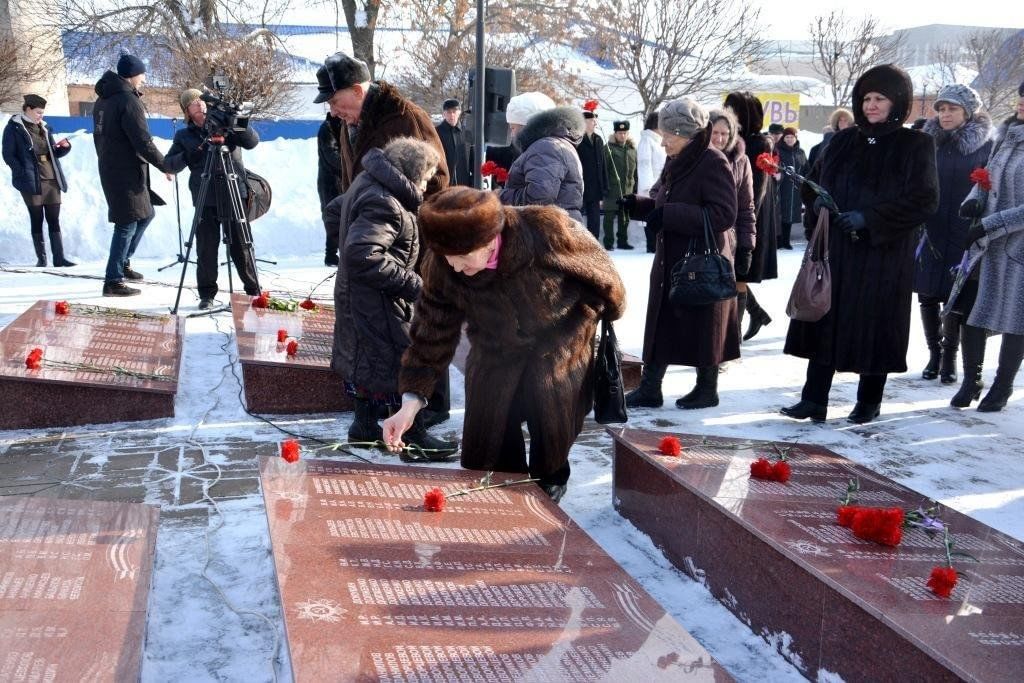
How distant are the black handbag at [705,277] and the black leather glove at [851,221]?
61cm

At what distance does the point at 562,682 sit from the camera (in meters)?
2.26

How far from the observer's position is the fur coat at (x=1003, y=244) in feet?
18.9

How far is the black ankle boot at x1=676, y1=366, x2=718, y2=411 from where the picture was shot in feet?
19.8

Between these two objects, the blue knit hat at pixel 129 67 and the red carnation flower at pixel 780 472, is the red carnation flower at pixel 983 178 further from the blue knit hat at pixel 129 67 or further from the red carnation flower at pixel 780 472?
the blue knit hat at pixel 129 67

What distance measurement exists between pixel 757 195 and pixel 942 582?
4.78 metres

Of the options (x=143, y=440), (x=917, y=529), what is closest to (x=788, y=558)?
(x=917, y=529)

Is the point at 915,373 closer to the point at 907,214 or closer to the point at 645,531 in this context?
the point at 907,214

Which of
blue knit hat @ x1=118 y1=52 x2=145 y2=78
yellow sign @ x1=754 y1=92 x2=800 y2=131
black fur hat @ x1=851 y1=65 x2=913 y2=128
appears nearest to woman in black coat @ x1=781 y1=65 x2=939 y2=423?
black fur hat @ x1=851 y1=65 x2=913 y2=128

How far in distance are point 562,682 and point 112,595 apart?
1.28 metres

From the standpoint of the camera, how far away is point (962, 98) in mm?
6422

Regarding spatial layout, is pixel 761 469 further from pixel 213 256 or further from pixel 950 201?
pixel 213 256

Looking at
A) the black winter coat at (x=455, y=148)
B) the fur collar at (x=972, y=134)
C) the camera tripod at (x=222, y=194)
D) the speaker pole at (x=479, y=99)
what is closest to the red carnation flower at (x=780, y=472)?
the fur collar at (x=972, y=134)

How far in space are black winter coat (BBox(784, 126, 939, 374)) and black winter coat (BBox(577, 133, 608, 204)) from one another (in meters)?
6.85

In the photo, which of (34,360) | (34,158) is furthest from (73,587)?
(34,158)
